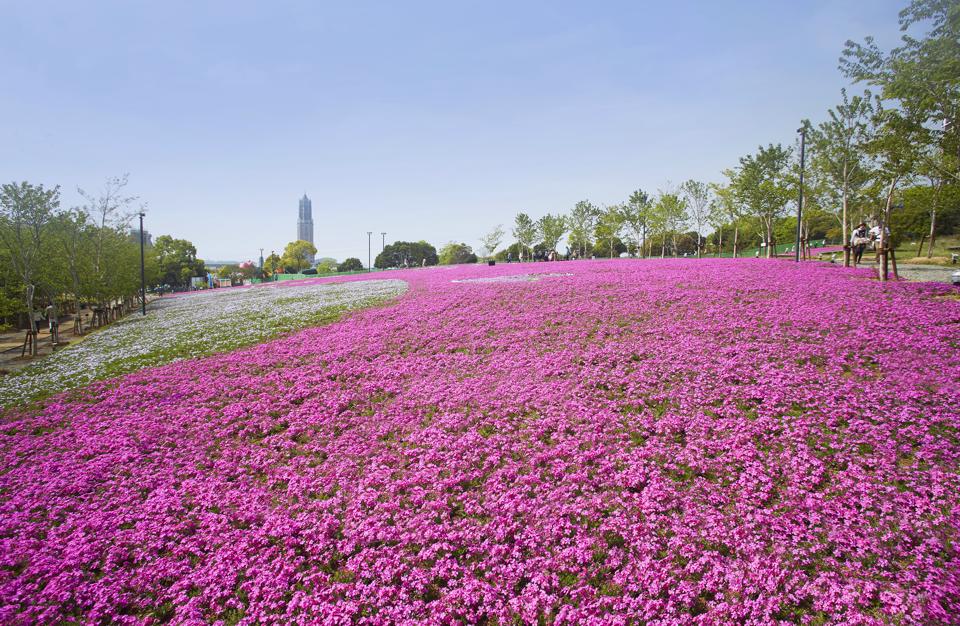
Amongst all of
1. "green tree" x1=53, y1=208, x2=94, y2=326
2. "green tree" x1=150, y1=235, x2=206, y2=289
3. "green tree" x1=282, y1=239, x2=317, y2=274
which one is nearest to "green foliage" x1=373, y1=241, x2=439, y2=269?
"green tree" x1=282, y1=239, x2=317, y2=274

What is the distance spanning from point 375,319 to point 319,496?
12.8 m

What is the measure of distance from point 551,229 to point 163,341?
8149 cm

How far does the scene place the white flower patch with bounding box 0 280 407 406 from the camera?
49.4ft

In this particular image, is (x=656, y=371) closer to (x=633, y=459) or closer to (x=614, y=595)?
(x=633, y=459)

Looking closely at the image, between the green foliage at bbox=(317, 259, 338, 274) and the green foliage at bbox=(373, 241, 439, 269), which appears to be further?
the green foliage at bbox=(373, 241, 439, 269)

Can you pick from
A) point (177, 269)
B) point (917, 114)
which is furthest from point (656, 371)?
point (177, 269)

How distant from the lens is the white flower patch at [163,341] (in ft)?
49.4

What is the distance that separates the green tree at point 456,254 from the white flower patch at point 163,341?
4456 inches

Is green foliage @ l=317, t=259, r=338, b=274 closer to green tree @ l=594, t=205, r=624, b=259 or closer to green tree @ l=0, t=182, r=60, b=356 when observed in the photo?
green tree @ l=594, t=205, r=624, b=259

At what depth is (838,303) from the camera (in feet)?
47.2

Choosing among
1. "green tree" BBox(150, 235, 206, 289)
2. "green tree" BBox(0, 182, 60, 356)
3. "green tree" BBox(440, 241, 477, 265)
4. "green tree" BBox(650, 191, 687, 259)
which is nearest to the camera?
"green tree" BBox(0, 182, 60, 356)

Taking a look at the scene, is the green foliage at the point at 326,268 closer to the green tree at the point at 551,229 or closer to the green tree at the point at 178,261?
the green tree at the point at 178,261

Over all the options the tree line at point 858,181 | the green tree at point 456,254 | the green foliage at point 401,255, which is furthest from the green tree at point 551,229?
the green foliage at point 401,255

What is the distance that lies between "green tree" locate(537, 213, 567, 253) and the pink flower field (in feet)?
265
